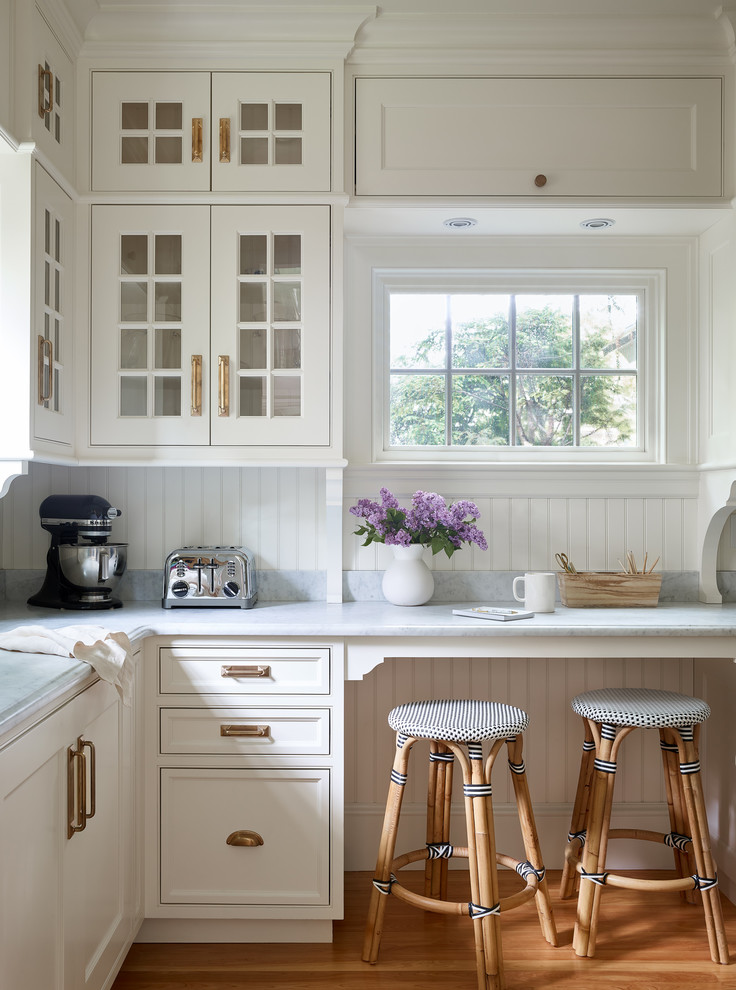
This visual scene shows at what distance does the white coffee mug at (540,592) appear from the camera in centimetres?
239

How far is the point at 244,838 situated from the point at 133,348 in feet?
4.67

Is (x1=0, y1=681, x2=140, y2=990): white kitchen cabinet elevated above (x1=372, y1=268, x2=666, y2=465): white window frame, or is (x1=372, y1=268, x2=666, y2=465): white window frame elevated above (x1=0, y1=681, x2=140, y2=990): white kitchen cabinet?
(x1=372, y1=268, x2=666, y2=465): white window frame

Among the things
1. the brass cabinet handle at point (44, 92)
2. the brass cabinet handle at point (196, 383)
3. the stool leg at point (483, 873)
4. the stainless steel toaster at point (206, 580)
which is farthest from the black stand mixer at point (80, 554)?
the stool leg at point (483, 873)

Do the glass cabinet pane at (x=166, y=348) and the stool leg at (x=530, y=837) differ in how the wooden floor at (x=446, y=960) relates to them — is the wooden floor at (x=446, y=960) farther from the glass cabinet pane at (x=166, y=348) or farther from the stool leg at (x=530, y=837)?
the glass cabinet pane at (x=166, y=348)

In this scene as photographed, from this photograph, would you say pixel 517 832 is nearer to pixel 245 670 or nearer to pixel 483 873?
pixel 483 873

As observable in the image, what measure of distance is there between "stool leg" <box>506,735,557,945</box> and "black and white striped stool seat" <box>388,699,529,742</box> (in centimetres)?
9

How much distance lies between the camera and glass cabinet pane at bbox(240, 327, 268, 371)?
7.76 ft

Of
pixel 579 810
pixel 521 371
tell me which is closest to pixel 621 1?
pixel 521 371

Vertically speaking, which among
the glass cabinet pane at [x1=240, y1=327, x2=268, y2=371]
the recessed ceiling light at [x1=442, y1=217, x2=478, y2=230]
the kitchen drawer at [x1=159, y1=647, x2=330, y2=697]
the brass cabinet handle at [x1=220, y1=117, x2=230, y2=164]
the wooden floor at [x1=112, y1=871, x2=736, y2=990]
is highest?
the brass cabinet handle at [x1=220, y1=117, x2=230, y2=164]

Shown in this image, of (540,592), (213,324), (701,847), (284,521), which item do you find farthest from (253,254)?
(701,847)

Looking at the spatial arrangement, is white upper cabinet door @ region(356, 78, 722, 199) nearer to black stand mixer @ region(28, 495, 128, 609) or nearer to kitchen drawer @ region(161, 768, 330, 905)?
black stand mixer @ region(28, 495, 128, 609)

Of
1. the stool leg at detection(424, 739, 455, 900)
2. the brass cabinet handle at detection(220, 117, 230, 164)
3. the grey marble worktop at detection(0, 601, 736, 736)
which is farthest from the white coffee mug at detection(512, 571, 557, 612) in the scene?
the brass cabinet handle at detection(220, 117, 230, 164)

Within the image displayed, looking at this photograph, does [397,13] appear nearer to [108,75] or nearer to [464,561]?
[108,75]

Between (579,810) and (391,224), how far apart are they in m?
1.92
